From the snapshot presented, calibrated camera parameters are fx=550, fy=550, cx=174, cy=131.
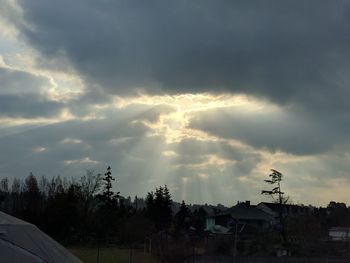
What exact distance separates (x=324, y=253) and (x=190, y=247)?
956 cm

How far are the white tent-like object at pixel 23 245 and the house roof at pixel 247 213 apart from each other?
8399 centimetres

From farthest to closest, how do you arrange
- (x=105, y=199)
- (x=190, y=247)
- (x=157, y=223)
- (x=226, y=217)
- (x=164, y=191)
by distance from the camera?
(x=226, y=217) → (x=164, y=191) → (x=105, y=199) → (x=157, y=223) → (x=190, y=247)

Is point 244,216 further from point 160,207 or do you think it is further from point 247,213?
point 160,207

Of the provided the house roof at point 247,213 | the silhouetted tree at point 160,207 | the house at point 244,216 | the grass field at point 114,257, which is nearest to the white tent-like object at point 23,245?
the grass field at point 114,257

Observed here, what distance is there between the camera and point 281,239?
45625 mm

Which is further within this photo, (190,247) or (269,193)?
(269,193)

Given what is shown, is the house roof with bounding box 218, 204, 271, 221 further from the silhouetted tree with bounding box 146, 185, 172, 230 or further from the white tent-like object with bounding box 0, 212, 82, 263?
the white tent-like object with bounding box 0, 212, 82, 263

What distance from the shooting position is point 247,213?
99.3 meters

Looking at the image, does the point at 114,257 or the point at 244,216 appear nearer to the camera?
the point at 114,257

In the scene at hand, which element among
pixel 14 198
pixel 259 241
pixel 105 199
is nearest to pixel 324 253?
pixel 259 241

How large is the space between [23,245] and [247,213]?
8811 centimetres

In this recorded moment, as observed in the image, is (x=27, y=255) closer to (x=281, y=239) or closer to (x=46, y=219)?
(x=281, y=239)

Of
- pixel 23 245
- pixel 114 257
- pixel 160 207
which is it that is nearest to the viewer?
pixel 23 245

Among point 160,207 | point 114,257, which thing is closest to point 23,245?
point 114,257
